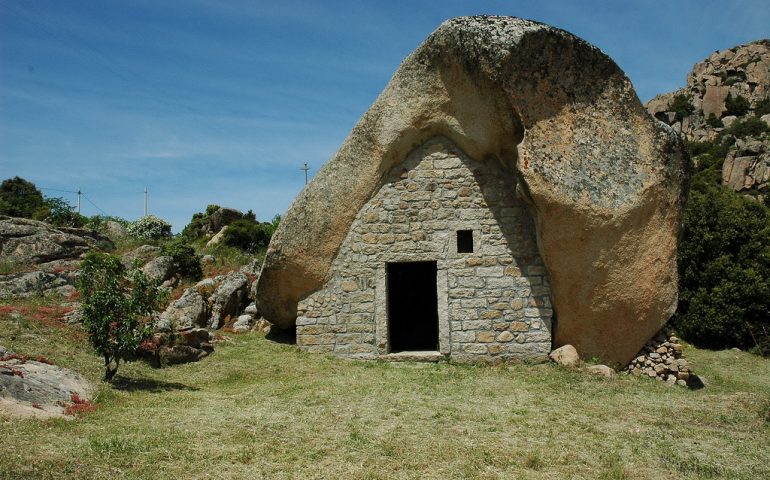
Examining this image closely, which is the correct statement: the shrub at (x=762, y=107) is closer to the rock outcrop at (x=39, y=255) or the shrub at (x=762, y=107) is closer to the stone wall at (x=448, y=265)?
the stone wall at (x=448, y=265)

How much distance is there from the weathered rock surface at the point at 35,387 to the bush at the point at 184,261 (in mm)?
7617

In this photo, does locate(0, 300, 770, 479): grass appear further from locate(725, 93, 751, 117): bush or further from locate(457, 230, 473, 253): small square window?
locate(725, 93, 751, 117): bush

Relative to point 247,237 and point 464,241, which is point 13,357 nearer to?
point 464,241

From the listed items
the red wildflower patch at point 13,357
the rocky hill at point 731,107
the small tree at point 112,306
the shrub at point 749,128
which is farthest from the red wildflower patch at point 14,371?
the shrub at point 749,128

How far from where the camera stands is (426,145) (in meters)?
10.8

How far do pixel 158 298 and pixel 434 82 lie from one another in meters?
5.80

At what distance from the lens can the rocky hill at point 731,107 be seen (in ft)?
122

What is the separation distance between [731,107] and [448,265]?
57.1 meters

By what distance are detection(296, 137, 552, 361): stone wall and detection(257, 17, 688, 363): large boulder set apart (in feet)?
1.48

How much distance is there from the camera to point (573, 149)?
934 cm

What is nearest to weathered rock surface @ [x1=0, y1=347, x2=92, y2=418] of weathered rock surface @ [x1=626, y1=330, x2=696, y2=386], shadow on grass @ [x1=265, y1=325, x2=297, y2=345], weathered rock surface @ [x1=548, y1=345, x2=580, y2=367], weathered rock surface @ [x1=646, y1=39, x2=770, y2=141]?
shadow on grass @ [x1=265, y1=325, x2=297, y2=345]

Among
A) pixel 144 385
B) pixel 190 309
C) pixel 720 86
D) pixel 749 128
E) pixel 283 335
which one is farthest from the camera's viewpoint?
pixel 720 86

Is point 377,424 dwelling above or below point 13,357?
below

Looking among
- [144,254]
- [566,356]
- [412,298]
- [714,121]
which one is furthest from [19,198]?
[714,121]
